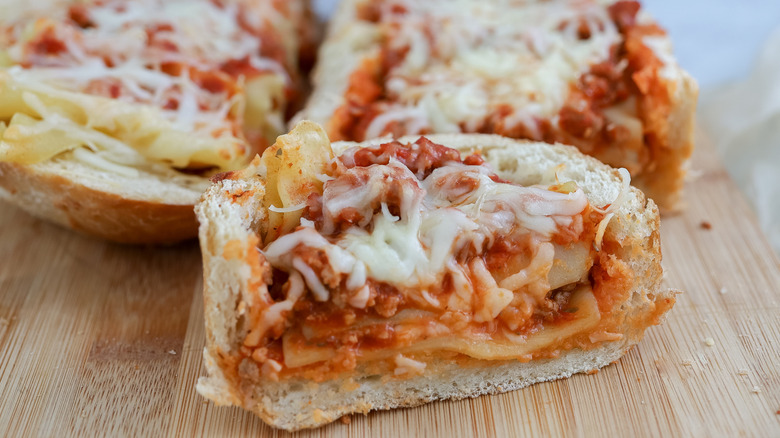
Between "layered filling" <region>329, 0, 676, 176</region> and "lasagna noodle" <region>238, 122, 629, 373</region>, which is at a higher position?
"lasagna noodle" <region>238, 122, 629, 373</region>

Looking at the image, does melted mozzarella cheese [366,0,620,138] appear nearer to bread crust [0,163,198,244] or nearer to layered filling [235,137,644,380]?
layered filling [235,137,644,380]

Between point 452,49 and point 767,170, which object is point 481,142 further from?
point 767,170

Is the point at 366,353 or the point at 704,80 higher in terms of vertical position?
the point at 366,353

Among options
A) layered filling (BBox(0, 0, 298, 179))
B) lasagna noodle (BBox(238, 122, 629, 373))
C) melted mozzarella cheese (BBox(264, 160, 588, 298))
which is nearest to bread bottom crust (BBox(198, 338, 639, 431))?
lasagna noodle (BBox(238, 122, 629, 373))

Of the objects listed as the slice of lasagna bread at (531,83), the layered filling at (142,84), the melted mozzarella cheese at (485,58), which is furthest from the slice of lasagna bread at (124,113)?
the melted mozzarella cheese at (485,58)

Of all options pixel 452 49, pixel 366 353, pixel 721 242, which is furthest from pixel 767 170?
pixel 366 353
